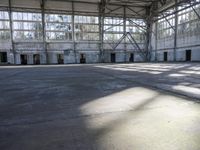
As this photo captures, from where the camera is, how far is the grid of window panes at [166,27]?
2423 cm

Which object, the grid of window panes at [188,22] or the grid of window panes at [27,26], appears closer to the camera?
the grid of window panes at [188,22]

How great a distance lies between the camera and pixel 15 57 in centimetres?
2453

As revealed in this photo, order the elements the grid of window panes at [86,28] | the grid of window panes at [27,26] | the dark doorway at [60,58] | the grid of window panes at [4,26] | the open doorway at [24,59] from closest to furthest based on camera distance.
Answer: the grid of window panes at [4,26] → the grid of window panes at [27,26] → the open doorway at [24,59] → the grid of window panes at [86,28] → the dark doorway at [60,58]

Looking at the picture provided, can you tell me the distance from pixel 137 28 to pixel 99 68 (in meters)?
17.2

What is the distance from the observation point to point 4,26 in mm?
23562

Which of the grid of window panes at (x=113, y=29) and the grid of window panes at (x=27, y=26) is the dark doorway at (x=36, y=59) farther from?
the grid of window panes at (x=113, y=29)

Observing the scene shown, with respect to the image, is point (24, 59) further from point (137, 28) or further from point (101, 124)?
point (101, 124)

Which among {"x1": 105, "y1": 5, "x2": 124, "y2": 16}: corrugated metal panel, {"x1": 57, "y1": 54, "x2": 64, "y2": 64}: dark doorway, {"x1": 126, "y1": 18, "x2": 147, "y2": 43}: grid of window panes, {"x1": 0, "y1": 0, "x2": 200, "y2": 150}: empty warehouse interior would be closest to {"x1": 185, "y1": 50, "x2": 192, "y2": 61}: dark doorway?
{"x1": 0, "y1": 0, "x2": 200, "y2": 150}: empty warehouse interior

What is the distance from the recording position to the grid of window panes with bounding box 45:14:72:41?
81.8ft

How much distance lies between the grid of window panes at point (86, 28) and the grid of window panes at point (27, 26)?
499 centimetres

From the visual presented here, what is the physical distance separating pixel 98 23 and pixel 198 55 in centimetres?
1385

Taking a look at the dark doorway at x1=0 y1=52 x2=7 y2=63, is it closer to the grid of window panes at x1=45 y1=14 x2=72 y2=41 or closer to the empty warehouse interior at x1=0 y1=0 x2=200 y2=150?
the empty warehouse interior at x1=0 y1=0 x2=200 y2=150

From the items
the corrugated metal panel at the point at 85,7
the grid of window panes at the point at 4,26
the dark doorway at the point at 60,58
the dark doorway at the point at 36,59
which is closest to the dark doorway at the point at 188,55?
the corrugated metal panel at the point at 85,7

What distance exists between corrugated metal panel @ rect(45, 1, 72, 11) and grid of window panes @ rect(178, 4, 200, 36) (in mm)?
14518
